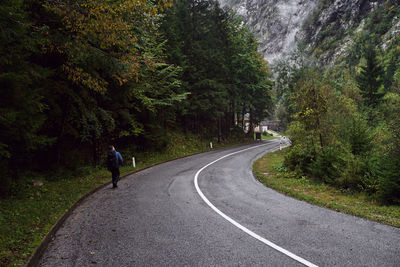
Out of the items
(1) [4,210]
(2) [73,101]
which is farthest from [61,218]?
(2) [73,101]

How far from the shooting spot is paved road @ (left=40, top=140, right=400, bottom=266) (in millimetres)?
3959

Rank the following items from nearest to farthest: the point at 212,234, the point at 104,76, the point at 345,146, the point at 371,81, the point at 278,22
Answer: the point at 212,234 < the point at 345,146 < the point at 104,76 < the point at 371,81 < the point at 278,22

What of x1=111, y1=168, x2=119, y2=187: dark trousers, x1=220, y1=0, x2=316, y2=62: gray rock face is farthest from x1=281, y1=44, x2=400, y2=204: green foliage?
x1=220, y1=0, x2=316, y2=62: gray rock face

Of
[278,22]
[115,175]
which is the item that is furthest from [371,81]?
[278,22]

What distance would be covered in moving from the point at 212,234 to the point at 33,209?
17.2 ft

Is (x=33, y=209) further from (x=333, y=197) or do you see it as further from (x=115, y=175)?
(x=333, y=197)

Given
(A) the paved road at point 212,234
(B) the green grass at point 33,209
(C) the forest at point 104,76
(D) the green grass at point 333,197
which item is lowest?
(D) the green grass at point 333,197

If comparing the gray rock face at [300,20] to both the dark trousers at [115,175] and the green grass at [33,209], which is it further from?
the green grass at [33,209]

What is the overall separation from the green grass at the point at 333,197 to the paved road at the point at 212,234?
447mm

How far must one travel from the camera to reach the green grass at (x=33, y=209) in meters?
4.39

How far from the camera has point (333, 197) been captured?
8.12 meters

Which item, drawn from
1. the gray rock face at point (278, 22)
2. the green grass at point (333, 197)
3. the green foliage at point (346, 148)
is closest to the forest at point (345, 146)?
the green foliage at point (346, 148)

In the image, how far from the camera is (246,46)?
3142cm

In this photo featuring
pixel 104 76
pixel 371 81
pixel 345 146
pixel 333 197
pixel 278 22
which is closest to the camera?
pixel 333 197
